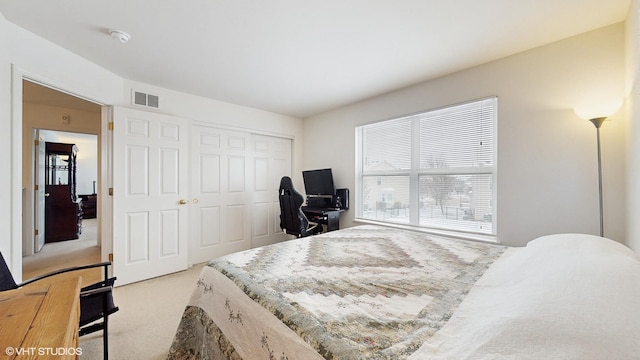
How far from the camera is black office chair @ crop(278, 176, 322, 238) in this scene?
342 centimetres

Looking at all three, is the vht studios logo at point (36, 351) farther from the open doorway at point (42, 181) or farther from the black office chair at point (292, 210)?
the open doorway at point (42, 181)

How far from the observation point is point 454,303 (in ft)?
Result: 3.20

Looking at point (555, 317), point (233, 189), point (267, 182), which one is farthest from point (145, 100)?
point (555, 317)

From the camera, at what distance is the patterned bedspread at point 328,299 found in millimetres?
795

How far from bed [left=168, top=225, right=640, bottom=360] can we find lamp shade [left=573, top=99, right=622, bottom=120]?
3.90ft

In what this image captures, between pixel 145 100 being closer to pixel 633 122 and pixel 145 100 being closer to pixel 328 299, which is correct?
pixel 328 299

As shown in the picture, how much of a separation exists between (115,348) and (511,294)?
2.51 meters

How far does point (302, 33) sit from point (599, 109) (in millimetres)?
2386

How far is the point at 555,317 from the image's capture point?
64cm

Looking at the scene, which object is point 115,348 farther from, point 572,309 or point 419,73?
point 419,73

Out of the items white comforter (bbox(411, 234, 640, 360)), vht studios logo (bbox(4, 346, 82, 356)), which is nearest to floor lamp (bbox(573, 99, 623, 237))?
white comforter (bbox(411, 234, 640, 360))

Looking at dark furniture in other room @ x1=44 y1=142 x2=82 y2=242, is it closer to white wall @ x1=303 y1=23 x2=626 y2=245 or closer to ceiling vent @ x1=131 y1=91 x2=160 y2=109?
ceiling vent @ x1=131 y1=91 x2=160 y2=109

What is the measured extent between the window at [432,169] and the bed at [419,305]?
3.75 ft

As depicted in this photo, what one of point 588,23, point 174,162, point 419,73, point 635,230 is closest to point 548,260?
point 635,230
